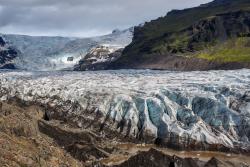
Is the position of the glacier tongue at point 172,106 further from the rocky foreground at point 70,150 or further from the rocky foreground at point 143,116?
the rocky foreground at point 70,150

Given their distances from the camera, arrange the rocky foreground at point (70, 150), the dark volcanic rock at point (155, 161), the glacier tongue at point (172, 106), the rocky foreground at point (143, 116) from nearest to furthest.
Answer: the rocky foreground at point (70, 150), the dark volcanic rock at point (155, 161), the rocky foreground at point (143, 116), the glacier tongue at point (172, 106)

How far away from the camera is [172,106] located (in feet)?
303

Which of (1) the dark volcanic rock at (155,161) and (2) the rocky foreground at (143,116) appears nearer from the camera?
(1) the dark volcanic rock at (155,161)

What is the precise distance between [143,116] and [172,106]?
4.75 m

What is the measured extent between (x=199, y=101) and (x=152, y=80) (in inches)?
791

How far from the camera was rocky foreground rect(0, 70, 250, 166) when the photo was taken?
267ft

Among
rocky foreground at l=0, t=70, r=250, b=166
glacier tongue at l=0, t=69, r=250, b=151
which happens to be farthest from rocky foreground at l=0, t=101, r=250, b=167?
glacier tongue at l=0, t=69, r=250, b=151

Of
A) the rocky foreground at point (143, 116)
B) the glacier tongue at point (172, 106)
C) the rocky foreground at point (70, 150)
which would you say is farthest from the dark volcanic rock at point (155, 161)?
the glacier tongue at point (172, 106)

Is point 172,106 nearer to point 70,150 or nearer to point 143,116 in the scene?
point 143,116

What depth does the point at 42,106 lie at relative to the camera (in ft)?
359

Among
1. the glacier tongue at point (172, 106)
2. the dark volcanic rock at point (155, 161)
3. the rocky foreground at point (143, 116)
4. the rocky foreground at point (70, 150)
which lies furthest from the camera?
the glacier tongue at point (172, 106)

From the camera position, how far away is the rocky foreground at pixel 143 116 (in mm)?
81250

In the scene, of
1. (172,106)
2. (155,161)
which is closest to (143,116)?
(172,106)

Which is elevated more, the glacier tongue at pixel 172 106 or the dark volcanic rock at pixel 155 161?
the glacier tongue at pixel 172 106
